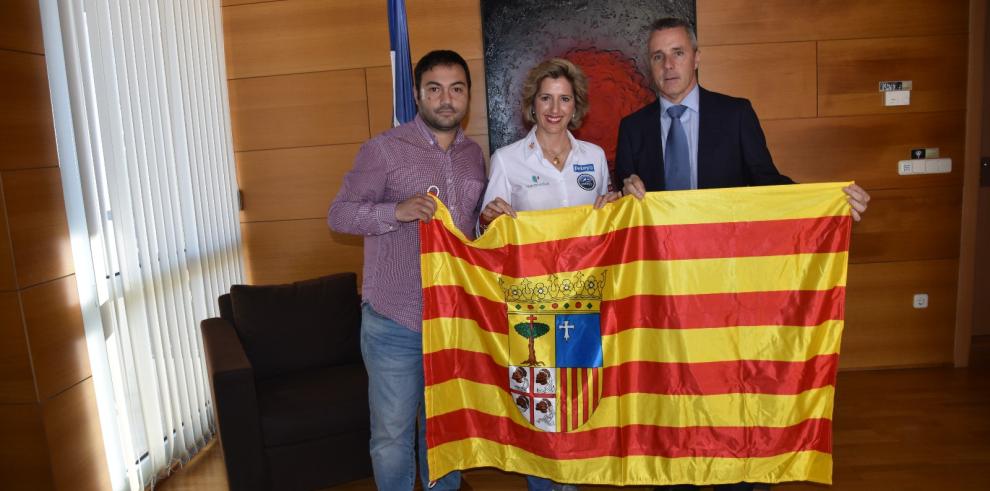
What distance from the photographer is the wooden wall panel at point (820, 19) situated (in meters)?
3.83

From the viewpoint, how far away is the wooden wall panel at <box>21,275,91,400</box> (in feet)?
7.32

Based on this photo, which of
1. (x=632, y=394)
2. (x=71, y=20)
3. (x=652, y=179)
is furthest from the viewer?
(x=71, y=20)

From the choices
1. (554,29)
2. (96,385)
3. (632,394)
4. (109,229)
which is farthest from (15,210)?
(554,29)

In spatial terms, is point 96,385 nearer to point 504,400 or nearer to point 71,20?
point 71,20

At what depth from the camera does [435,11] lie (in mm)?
3877

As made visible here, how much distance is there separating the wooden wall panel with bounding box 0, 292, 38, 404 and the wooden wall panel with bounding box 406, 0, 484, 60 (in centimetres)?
238

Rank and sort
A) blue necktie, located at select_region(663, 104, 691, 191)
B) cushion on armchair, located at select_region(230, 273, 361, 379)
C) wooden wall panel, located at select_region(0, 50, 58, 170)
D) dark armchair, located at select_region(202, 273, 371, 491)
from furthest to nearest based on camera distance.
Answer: cushion on armchair, located at select_region(230, 273, 361, 379) → dark armchair, located at select_region(202, 273, 371, 491) → blue necktie, located at select_region(663, 104, 691, 191) → wooden wall panel, located at select_region(0, 50, 58, 170)

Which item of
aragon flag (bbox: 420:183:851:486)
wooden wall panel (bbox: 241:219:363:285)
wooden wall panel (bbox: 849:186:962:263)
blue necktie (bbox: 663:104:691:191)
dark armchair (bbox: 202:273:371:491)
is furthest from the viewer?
wooden wall panel (bbox: 241:219:363:285)

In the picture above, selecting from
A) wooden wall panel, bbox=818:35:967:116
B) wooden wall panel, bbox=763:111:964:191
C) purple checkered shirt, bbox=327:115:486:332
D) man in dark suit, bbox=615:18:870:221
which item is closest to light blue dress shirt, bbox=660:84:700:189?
man in dark suit, bbox=615:18:870:221

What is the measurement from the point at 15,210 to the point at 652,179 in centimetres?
209

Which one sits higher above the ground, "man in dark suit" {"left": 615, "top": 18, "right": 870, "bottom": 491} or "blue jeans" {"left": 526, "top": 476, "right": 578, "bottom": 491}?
"man in dark suit" {"left": 615, "top": 18, "right": 870, "bottom": 491}

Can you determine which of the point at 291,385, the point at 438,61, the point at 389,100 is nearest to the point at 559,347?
the point at 438,61

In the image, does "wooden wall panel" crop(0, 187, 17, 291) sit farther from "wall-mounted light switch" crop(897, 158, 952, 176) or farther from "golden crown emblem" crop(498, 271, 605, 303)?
"wall-mounted light switch" crop(897, 158, 952, 176)

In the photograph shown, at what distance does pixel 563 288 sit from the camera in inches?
83.4
